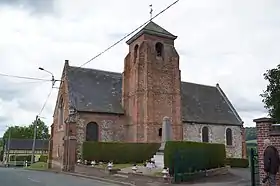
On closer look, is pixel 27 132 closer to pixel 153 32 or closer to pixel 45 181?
pixel 153 32

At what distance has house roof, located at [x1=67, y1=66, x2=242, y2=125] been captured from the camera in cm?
3847

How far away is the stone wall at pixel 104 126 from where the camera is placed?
120ft

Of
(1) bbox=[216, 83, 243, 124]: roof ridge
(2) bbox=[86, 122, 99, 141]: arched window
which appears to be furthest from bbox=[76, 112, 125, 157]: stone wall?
(1) bbox=[216, 83, 243, 124]: roof ridge

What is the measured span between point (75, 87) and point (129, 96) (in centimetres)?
604

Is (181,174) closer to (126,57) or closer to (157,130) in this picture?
(157,130)

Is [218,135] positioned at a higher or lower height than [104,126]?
lower

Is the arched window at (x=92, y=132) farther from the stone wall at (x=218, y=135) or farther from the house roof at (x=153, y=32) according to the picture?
the house roof at (x=153, y=32)

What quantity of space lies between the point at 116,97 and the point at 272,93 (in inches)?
814

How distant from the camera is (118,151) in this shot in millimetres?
33156

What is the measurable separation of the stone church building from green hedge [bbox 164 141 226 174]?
13.2m

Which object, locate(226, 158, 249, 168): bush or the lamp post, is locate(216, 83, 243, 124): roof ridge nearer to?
locate(226, 158, 249, 168): bush

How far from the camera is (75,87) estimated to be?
39.2 m

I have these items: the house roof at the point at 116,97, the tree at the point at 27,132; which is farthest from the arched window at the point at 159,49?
the tree at the point at 27,132

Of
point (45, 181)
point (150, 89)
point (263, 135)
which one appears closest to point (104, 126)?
point (150, 89)
